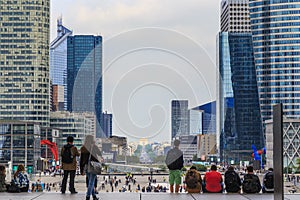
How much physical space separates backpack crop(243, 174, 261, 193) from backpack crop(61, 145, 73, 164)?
364 centimetres

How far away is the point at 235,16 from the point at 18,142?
6266 centimetres

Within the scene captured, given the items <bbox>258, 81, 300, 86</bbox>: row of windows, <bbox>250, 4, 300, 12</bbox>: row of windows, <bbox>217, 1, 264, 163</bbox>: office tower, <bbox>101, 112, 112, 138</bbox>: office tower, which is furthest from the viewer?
<bbox>258, 81, 300, 86</bbox>: row of windows

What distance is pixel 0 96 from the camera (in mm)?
122688

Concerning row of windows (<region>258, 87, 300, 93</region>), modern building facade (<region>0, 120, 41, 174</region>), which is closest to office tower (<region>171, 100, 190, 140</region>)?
modern building facade (<region>0, 120, 41, 174</region>)

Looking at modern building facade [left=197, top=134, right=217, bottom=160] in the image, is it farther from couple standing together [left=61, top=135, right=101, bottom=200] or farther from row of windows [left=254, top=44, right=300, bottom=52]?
row of windows [left=254, top=44, right=300, bottom=52]

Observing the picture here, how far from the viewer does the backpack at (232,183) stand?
13805 mm

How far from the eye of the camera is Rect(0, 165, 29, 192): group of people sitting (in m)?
13.7

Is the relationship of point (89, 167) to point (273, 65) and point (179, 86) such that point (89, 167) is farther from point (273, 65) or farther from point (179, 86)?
point (273, 65)

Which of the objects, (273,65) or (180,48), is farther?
(273,65)

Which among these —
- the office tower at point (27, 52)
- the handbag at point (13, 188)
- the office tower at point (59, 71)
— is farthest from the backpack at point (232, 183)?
the office tower at point (59, 71)

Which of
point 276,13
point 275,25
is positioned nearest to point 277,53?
point 275,25

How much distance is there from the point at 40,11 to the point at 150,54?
109461 mm

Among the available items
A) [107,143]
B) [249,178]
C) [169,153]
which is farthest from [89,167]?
[249,178]

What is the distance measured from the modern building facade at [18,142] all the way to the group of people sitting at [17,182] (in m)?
63.1
